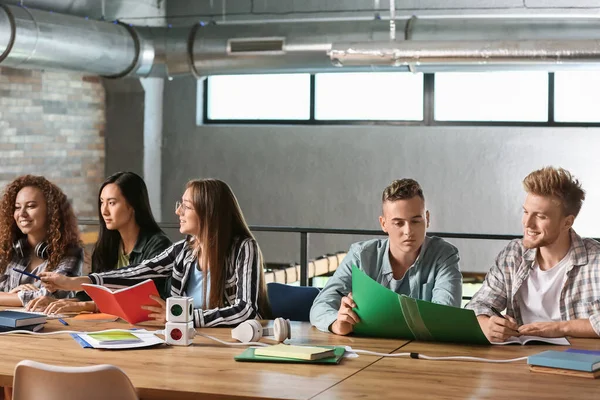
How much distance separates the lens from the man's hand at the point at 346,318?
9.11 ft

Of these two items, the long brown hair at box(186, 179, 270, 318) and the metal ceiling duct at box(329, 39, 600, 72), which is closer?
the long brown hair at box(186, 179, 270, 318)

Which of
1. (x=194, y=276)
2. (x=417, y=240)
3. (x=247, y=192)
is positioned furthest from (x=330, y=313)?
(x=247, y=192)

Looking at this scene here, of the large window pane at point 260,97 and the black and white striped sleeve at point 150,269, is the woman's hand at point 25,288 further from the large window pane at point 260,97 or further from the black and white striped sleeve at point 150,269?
the large window pane at point 260,97

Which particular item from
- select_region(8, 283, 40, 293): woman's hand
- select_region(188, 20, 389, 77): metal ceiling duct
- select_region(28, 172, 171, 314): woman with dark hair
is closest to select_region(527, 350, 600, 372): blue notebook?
select_region(28, 172, 171, 314): woman with dark hair

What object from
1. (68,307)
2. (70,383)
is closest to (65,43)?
(68,307)

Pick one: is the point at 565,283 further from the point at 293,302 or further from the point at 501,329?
the point at 293,302

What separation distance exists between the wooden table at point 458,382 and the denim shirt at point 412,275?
0.48m

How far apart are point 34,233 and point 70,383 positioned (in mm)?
1808

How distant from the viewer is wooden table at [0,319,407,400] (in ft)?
6.92

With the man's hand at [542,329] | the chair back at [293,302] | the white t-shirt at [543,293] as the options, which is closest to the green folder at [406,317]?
the man's hand at [542,329]

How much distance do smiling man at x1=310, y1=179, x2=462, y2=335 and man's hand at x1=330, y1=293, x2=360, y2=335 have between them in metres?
0.05

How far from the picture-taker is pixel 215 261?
319 centimetres

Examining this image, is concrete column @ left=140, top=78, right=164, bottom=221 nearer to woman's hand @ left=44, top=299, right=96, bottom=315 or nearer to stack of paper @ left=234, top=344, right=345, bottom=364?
woman's hand @ left=44, top=299, right=96, bottom=315

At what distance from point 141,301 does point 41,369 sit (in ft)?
2.73
